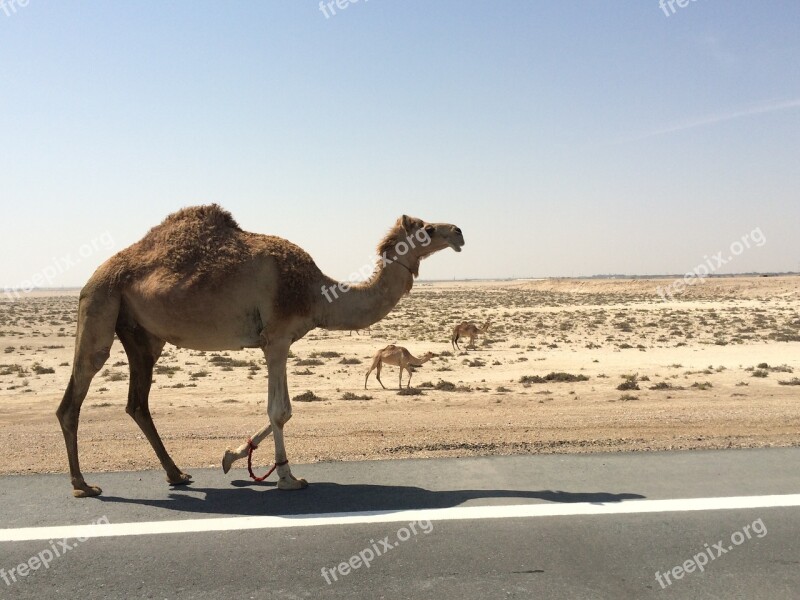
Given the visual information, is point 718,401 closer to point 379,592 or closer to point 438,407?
point 438,407

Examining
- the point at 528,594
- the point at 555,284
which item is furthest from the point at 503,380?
the point at 555,284

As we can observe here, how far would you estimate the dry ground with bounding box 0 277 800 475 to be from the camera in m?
8.88

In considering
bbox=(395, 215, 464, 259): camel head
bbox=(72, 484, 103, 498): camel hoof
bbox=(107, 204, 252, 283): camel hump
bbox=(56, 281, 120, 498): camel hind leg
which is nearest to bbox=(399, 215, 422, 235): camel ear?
bbox=(395, 215, 464, 259): camel head

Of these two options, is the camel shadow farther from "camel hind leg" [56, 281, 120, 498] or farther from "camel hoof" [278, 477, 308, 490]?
"camel hind leg" [56, 281, 120, 498]

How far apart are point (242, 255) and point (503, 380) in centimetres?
1424

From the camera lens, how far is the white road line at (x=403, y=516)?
221 inches

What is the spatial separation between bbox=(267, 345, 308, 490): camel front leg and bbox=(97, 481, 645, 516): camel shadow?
119 millimetres

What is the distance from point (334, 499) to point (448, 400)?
1014 centimetres

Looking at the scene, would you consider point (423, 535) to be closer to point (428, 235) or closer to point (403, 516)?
point (403, 516)

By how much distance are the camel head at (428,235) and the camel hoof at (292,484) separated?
8.80ft

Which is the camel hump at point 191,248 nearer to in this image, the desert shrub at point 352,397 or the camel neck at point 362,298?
the camel neck at point 362,298

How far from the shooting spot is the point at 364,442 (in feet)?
30.1

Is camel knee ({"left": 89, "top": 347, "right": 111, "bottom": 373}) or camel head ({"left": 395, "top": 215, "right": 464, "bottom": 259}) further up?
camel head ({"left": 395, "top": 215, "right": 464, "bottom": 259})

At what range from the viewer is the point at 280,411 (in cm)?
677
